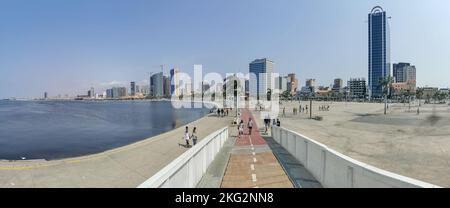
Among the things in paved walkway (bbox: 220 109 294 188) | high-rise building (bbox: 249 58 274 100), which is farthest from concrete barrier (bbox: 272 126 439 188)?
high-rise building (bbox: 249 58 274 100)

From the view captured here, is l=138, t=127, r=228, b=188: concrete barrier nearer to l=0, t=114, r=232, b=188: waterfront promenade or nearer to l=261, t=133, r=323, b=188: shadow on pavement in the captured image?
l=261, t=133, r=323, b=188: shadow on pavement

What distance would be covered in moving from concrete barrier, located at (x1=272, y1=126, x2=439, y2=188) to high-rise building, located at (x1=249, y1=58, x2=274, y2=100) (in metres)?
139

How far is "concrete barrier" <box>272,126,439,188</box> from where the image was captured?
4.52 meters

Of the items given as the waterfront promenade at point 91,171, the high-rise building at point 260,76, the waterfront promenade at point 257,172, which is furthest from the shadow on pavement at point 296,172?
the high-rise building at point 260,76

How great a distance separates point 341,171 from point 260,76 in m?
155

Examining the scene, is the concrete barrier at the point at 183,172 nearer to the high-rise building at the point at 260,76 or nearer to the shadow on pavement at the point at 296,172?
the shadow on pavement at the point at 296,172

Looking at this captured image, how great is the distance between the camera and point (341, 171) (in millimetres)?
6309

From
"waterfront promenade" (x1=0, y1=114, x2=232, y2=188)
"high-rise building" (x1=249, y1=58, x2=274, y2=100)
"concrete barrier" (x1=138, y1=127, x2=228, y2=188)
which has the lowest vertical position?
"waterfront promenade" (x1=0, y1=114, x2=232, y2=188)

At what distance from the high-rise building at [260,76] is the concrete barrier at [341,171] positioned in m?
139

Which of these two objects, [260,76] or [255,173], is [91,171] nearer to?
[255,173]

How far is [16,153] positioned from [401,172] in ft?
95.0

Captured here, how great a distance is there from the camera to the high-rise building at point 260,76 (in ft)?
503

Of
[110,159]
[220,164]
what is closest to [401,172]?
[220,164]

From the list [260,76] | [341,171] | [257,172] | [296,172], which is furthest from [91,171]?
[260,76]
